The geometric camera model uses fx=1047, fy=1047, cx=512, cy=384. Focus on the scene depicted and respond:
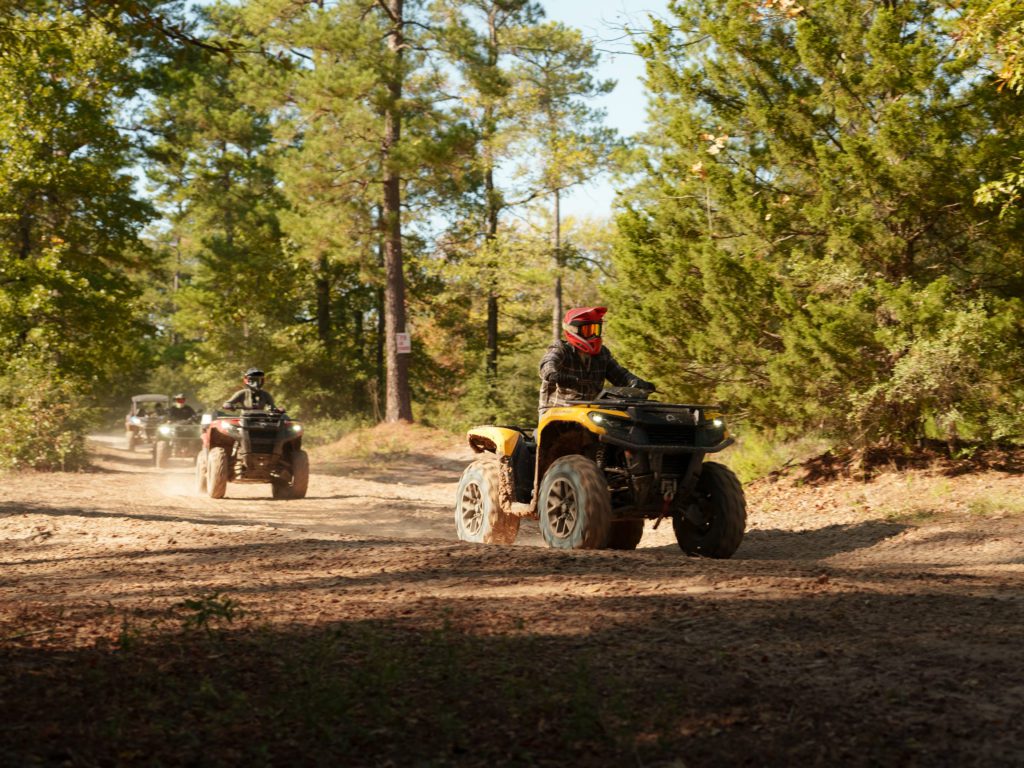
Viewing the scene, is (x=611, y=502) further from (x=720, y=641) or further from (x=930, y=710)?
(x=930, y=710)

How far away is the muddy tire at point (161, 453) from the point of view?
2710 centimetres

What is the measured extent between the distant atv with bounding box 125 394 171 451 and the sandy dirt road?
22.7 meters

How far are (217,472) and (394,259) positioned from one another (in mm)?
14123

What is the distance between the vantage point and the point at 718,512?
29.9 ft

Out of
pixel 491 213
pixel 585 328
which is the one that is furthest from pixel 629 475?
pixel 491 213

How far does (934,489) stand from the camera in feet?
41.0

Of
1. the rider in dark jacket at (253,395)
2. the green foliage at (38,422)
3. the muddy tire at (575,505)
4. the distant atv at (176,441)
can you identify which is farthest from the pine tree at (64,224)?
the muddy tire at (575,505)

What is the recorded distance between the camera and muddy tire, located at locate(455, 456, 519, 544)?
10.1 metres

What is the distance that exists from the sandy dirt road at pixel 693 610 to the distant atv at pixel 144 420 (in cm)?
2266

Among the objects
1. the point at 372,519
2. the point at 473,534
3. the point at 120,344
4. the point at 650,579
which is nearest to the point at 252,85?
the point at 120,344

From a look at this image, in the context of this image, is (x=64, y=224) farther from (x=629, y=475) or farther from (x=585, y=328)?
(x=629, y=475)

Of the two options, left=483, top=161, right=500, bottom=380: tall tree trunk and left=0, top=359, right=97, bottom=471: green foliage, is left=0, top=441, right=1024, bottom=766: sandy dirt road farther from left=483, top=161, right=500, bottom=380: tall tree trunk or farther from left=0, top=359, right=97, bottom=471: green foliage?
left=483, top=161, right=500, bottom=380: tall tree trunk

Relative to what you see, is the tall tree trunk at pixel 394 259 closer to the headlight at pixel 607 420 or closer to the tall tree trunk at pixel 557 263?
the tall tree trunk at pixel 557 263

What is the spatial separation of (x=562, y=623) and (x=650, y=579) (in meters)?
1.41
